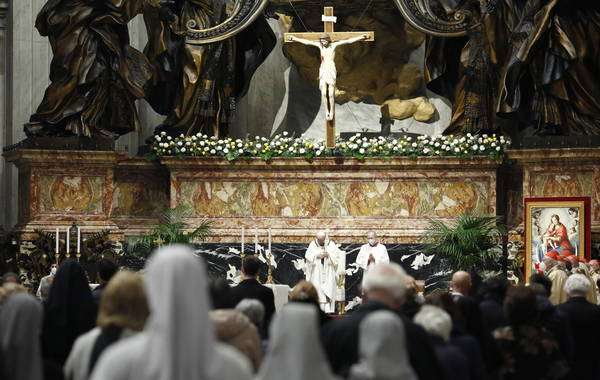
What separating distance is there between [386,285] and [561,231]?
520 inches

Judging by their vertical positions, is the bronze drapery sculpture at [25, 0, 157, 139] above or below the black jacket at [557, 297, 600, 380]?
above

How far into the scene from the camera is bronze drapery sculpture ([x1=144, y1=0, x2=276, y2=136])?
80.5 ft

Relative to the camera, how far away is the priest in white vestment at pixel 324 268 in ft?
71.2

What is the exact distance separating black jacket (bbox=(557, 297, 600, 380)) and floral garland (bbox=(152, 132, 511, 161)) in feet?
41.2

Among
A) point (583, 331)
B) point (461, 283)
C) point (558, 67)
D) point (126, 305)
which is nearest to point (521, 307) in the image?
point (583, 331)

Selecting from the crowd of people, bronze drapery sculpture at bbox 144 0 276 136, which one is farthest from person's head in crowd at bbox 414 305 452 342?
bronze drapery sculpture at bbox 144 0 276 136

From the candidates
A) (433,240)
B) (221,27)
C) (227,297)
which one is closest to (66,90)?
(221,27)

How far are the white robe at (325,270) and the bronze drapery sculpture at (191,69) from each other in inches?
151

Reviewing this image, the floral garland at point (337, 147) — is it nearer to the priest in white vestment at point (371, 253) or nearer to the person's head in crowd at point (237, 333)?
the priest in white vestment at point (371, 253)

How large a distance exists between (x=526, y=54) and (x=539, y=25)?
1.66ft

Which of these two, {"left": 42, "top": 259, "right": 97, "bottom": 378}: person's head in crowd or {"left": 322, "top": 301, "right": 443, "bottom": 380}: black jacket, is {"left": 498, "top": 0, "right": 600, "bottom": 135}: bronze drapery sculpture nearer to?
{"left": 42, "top": 259, "right": 97, "bottom": 378}: person's head in crowd

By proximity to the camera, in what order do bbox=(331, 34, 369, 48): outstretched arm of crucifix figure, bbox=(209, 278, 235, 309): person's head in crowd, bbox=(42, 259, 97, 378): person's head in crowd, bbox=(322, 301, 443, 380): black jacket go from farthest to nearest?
bbox=(331, 34, 369, 48): outstretched arm of crucifix figure < bbox=(209, 278, 235, 309): person's head in crowd < bbox=(42, 259, 97, 378): person's head in crowd < bbox=(322, 301, 443, 380): black jacket

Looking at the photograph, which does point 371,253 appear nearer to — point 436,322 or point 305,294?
point 305,294

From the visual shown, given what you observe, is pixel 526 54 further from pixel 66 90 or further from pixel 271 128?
pixel 66 90
